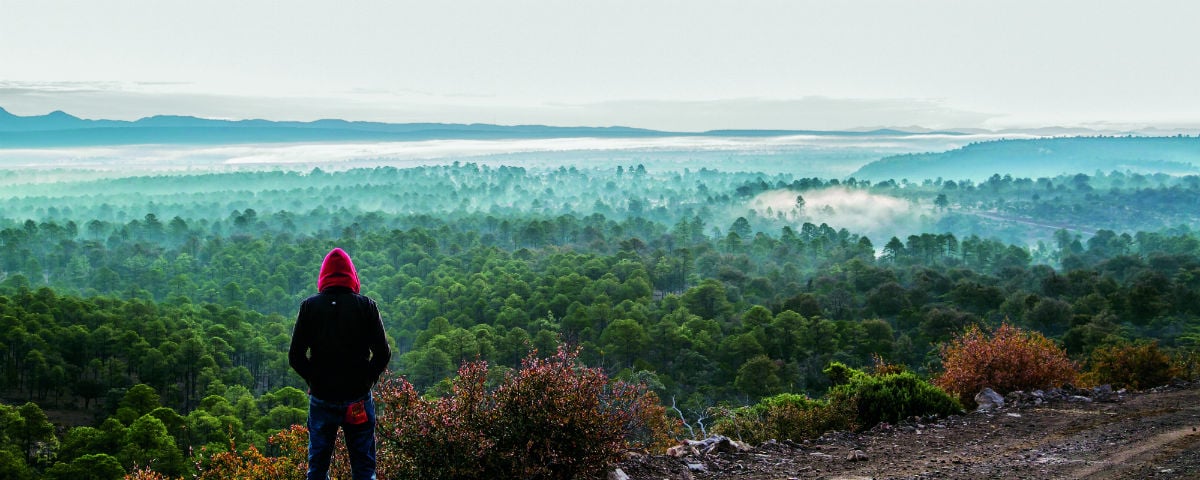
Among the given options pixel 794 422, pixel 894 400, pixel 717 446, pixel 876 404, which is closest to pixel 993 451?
pixel 894 400

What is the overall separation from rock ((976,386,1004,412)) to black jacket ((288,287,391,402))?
32.2ft

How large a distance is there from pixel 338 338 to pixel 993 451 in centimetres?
770

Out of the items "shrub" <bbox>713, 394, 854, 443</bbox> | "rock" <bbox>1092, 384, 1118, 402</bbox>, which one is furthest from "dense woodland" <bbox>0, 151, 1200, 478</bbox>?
"rock" <bbox>1092, 384, 1118, 402</bbox>

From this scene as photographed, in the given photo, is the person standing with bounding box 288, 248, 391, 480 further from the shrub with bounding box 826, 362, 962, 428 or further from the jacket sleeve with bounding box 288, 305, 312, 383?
the shrub with bounding box 826, 362, 962, 428

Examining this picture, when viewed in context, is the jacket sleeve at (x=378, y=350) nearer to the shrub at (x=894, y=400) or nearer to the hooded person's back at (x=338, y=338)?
the hooded person's back at (x=338, y=338)

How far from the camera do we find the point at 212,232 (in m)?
120

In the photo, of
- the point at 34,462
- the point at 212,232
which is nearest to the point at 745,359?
the point at 34,462

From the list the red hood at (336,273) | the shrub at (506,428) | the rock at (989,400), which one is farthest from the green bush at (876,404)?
the red hood at (336,273)

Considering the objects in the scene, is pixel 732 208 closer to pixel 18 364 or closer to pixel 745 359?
pixel 745 359

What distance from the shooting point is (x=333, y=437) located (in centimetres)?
576

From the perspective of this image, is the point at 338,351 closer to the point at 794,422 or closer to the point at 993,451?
the point at 993,451

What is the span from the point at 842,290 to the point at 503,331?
87.4 ft

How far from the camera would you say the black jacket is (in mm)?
Answer: 5465

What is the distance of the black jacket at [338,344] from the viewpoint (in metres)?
5.46
